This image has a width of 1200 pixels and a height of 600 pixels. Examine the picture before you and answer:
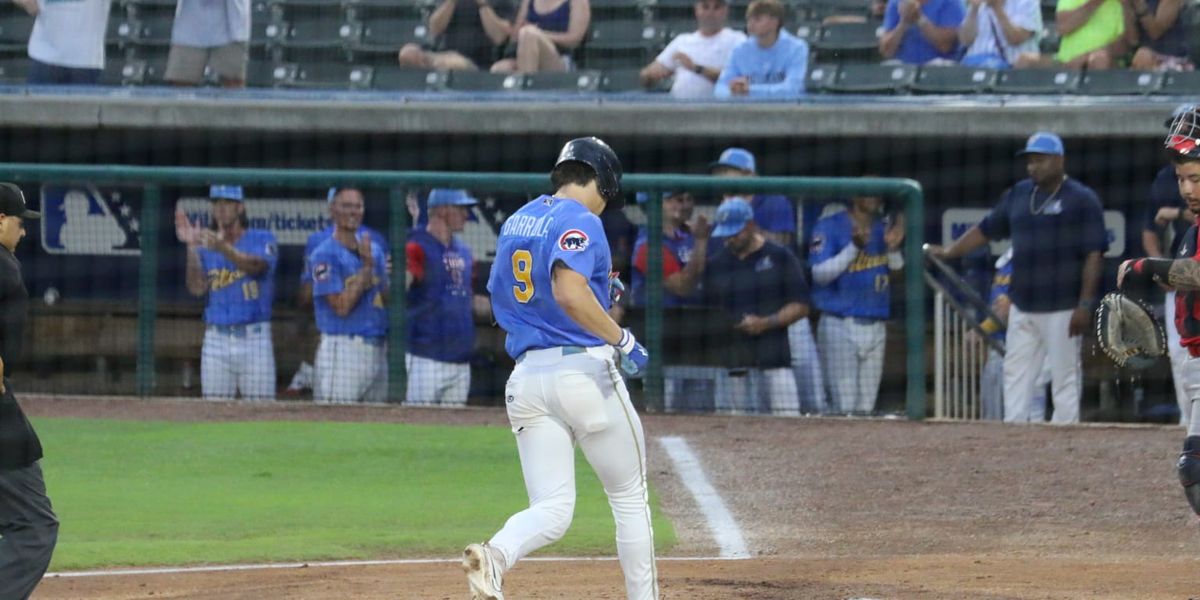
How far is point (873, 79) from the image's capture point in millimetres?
11734

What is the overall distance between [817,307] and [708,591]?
448 centimetres

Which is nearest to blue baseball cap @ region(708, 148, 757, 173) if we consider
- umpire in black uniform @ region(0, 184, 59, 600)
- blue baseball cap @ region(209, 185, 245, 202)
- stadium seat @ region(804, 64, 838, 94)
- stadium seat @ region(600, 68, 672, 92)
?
stadium seat @ region(804, 64, 838, 94)

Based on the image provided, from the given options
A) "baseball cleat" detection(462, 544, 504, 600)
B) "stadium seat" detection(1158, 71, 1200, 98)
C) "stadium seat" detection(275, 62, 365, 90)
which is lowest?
"baseball cleat" detection(462, 544, 504, 600)

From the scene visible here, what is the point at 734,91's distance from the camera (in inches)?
453

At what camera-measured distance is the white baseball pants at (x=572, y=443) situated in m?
5.21

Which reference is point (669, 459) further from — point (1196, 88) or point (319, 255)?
point (1196, 88)

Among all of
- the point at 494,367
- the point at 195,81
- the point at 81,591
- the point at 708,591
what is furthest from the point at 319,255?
the point at 708,591

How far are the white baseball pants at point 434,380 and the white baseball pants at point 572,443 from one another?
5555 millimetres

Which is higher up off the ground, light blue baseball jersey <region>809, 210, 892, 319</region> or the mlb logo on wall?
the mlb logo on wall

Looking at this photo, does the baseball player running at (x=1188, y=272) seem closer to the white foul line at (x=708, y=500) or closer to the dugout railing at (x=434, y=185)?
the white foul line at (x=708, y=500)

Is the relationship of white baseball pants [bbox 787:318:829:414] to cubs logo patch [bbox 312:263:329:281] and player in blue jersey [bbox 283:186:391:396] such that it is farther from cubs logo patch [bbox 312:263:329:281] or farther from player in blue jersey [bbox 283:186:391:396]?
cubs logo patch [bbox 312:263:329:281]

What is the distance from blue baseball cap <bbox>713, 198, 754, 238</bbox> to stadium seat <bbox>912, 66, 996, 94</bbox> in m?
1.77

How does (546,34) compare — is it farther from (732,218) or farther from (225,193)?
(225,193)

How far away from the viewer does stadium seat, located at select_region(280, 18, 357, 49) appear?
43.3ft
